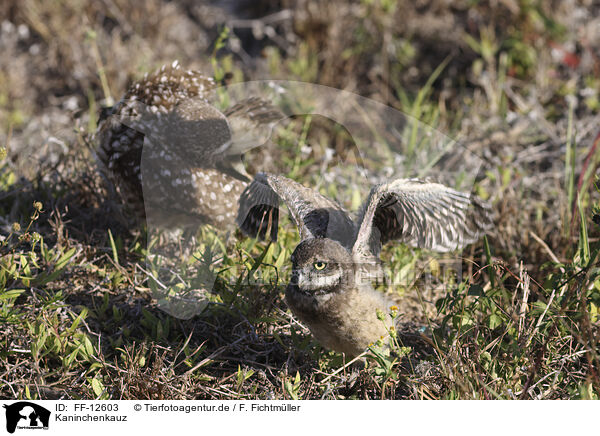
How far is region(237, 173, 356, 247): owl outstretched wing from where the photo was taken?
291 cm

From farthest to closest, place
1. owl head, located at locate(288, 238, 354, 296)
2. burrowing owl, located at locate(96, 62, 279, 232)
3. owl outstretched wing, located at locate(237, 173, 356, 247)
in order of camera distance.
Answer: burrowing owl, located at locate(96, 62, 279, 232), owl outstretched wing, located at locate(237, 173, 356, 247), owl head, located at locate(288, 238, 354, 296)

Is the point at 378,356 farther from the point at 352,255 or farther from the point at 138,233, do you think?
the point at 138,233

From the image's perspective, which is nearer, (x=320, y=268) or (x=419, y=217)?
(x=320, y=268)

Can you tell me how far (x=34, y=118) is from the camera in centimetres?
587

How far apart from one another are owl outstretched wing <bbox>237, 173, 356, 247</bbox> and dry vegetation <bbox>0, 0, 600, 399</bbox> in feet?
0.80
